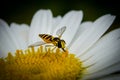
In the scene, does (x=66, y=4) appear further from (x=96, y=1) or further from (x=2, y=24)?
(x=2, y=24)

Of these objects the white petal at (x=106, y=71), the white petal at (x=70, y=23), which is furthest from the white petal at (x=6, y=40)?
the white petal at (x=106, y=71)

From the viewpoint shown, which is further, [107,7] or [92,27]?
[107,7]

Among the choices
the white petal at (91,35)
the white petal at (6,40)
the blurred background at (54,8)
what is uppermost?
the blurred background at (54,8)

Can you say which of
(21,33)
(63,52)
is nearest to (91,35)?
(63,52)

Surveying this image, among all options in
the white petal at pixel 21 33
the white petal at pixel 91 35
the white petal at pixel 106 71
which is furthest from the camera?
the white petal at pixel 21 33

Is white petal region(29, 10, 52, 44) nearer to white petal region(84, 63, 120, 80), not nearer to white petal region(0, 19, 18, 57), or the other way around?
white petal region(0, 19, 18, 57)

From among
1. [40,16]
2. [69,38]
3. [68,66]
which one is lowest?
[68,66]

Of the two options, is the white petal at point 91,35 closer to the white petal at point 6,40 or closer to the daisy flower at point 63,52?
the daisy flower at point 63,52

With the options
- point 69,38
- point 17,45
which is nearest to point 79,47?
point 69,38
